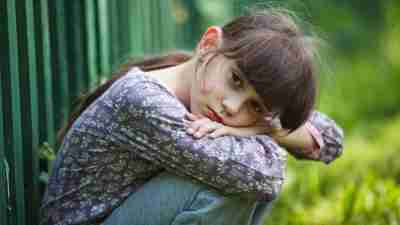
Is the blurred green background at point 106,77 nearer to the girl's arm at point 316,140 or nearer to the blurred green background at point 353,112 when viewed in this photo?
the blurred green background at point 353,112

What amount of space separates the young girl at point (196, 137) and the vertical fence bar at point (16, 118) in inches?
4.0

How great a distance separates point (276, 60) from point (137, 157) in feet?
1.66

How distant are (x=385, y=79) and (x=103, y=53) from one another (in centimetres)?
498

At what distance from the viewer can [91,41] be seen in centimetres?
396

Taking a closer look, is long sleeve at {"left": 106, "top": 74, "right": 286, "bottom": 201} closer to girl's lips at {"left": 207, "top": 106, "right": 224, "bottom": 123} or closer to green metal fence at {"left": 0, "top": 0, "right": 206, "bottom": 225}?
girl's lips at {"left": 207, "top": 106, "right": 224, "bottom": 123}

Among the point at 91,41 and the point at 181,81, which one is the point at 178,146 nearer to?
the point at 181,81

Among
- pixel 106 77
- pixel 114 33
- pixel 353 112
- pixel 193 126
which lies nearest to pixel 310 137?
pixel 193 126

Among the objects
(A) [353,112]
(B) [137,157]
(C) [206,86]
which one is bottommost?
(A) [353,112]

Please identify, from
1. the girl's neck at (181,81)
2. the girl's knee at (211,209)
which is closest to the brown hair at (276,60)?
the girl's neck at (181,81)

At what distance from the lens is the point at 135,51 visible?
4910 mm

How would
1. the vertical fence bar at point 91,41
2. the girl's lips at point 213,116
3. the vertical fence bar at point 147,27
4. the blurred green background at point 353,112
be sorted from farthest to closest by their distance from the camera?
the vertical fence bar at point 147,27
the blurred green background at point 353,112
the vertical fence bar at point 91,41
the girl's lips at point 213,116

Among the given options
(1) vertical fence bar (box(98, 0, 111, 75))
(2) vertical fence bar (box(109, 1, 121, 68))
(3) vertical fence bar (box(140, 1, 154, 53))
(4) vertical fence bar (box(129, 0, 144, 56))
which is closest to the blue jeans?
(1) vertical fence bar (box(98, 0, 111, 75))

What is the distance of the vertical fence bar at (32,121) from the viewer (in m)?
2.91

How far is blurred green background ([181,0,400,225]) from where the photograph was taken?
4070 millimetres
